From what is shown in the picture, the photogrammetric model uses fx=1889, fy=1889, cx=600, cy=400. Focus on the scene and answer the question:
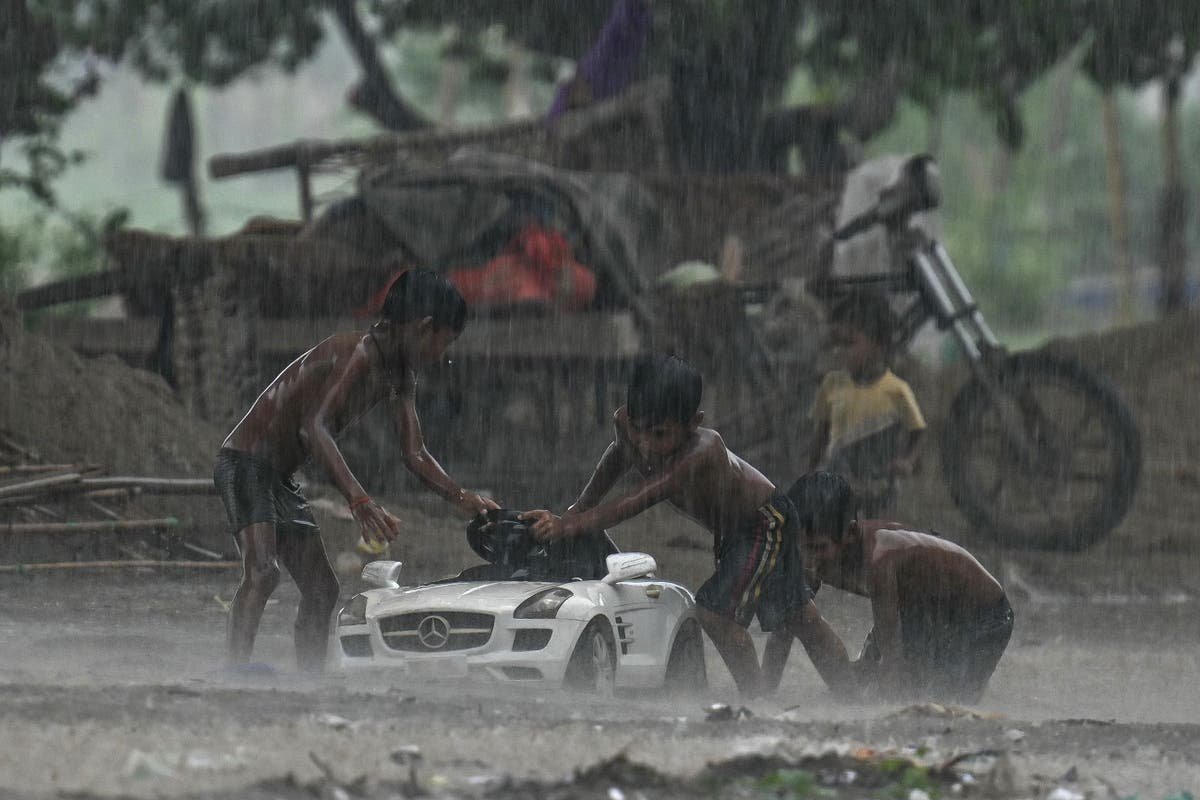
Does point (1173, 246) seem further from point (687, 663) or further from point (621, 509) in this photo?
point (621, 509)

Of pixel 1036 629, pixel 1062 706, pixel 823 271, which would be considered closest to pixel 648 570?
pixel 1062 706

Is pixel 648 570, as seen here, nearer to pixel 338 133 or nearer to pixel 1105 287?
pixel 1105 287

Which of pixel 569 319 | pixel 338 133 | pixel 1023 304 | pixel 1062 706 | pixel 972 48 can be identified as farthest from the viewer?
pixel 338 133

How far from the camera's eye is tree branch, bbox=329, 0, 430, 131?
20359 mm

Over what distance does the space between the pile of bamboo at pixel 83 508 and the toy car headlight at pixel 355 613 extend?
259cm

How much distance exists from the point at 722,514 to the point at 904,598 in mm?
668

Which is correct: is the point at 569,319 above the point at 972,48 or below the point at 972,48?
below

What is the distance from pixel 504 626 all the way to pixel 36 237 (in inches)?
622

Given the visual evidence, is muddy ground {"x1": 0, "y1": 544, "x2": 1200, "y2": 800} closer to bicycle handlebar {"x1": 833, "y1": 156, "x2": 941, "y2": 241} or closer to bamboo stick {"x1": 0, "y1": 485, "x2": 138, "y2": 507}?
bamboo stick {"x1": 0, "y1": 485, "x2": 138, "y2": 507}

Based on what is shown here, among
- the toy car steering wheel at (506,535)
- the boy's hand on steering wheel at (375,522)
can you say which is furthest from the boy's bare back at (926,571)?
the boy's hand on steering wheel at (375,522)

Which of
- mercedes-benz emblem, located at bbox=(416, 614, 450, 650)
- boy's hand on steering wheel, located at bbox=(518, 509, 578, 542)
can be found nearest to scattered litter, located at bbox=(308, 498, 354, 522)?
boy's hand on steering wheel, located at bbox=(518, 509, 578, 542)

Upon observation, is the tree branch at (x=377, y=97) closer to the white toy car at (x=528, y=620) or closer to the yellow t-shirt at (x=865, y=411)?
the yellow t-shirt at (x=865, y=411)

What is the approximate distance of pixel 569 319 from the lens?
11148mm

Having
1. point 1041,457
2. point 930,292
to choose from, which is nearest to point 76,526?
point 930,292
